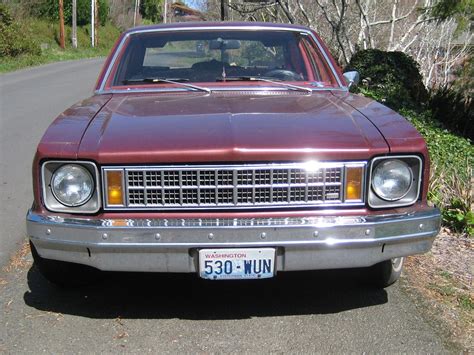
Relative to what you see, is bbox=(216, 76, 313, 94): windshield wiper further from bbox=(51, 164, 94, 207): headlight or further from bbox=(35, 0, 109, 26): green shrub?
bbox=(35, 0, 109, 26): green shrub

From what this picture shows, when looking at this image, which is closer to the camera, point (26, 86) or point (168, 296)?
point (168, 296)

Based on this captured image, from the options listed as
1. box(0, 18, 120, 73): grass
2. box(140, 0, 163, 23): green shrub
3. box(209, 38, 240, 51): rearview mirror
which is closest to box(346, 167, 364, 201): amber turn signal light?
box(209, 38, 240, 51): rearview mirror

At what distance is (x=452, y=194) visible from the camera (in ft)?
16.9

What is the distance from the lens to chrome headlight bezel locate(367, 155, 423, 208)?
120 inches

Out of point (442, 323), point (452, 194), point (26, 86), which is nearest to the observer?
point (442, 323)

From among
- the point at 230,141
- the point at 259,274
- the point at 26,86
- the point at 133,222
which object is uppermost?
the point at 230,141

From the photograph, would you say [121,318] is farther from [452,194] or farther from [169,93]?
[452,194]

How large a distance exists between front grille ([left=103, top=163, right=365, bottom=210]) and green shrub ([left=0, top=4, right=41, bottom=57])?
24571 millimetres

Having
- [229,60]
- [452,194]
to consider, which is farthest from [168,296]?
[452,194]

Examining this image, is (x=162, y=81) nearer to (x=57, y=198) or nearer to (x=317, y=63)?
(x=317, y=63)

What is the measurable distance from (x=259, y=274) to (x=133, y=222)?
701 millimetres

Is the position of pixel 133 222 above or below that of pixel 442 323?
above

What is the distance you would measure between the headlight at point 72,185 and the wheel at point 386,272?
184 centimetres

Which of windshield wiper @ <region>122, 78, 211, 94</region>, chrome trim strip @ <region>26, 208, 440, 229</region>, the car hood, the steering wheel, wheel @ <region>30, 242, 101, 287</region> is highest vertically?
the steering wheel
